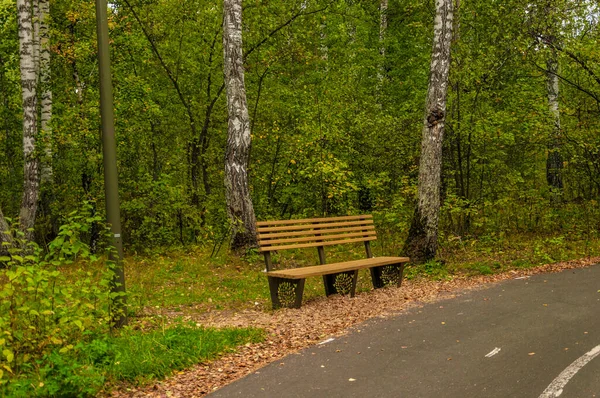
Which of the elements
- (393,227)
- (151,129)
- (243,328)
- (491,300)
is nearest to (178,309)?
(243,328)

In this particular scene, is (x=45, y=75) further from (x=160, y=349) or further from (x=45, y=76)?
(x=160, y=349)

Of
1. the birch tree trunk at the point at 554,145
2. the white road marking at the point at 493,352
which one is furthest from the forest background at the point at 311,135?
the white road marking at the point at 493,352

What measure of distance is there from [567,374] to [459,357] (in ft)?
3.33

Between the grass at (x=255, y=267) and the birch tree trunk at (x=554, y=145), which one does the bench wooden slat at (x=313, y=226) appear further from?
the birch tree trunk at (x=554, y=145)

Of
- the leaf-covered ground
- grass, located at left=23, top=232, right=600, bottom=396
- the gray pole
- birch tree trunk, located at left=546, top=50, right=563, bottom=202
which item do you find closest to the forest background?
birch tree trunk, located at left=546, top=50, right=563, bottom=202

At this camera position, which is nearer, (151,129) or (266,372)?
(266,372)

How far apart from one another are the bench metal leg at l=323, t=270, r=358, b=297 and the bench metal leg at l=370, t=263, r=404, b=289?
0.65m

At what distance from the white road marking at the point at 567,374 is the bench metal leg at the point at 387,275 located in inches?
167

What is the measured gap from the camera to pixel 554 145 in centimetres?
1427

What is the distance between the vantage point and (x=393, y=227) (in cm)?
1491

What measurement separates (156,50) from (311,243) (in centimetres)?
1053

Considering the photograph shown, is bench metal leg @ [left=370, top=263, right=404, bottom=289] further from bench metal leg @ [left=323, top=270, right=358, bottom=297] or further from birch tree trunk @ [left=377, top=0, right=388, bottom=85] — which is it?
birch tree trunk @ [left=377, top=0, right=388, bottom=85]

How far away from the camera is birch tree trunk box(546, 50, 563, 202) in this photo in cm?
1397

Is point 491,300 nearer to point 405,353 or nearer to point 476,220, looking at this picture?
point 405,353
